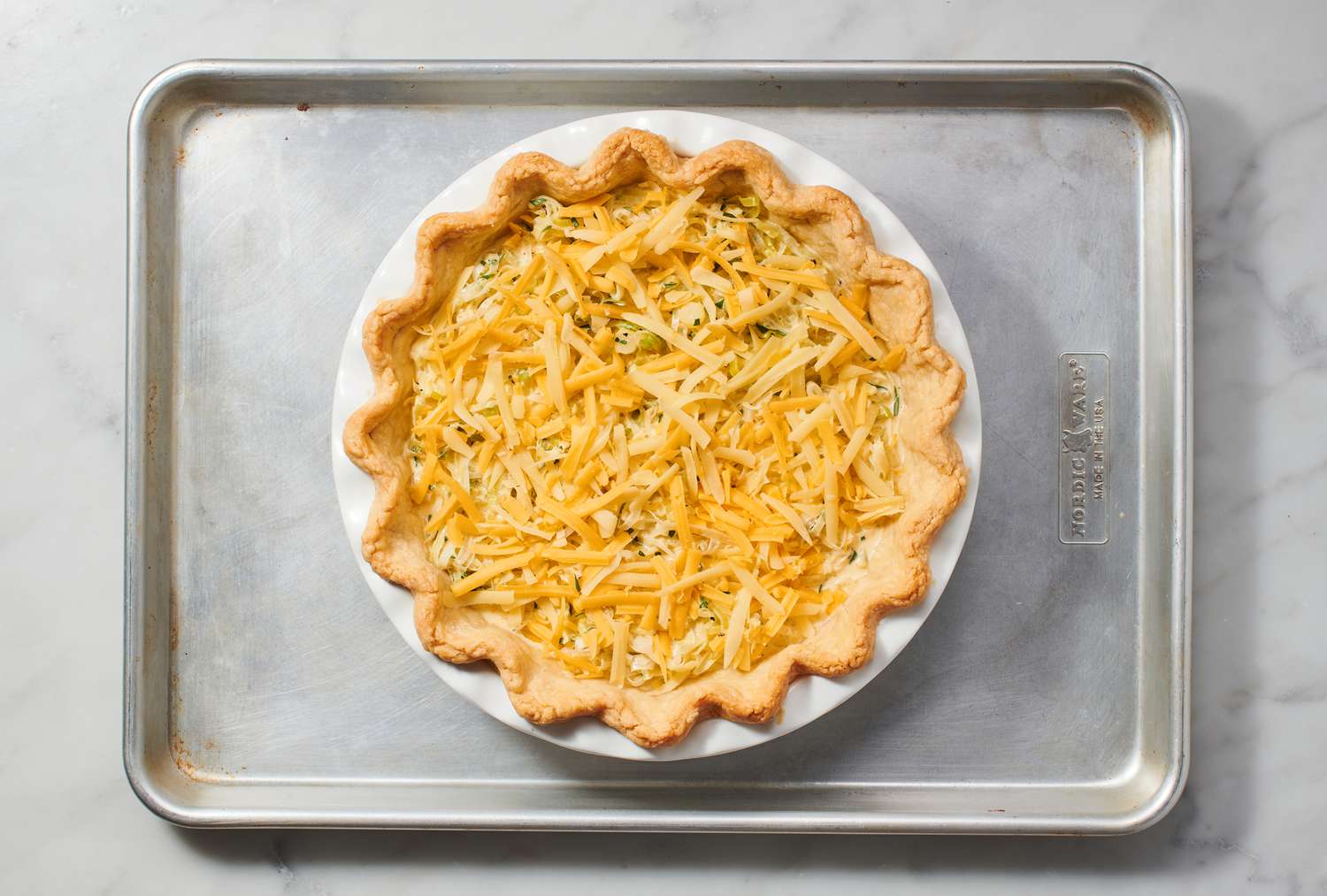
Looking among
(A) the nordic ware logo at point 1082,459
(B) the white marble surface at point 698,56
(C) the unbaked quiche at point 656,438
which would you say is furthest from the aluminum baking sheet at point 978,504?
(C) the unbaked quiche at point 656,438

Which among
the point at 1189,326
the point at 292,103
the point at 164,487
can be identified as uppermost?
the point at 292,103

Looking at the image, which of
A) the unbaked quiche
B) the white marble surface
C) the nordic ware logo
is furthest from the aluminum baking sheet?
the unbaked quiche

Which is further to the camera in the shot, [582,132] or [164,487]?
[164,487]

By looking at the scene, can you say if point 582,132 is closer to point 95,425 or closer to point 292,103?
point 292,103

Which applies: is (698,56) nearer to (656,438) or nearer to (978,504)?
(656,438)

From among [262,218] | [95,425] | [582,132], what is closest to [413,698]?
[95,425]
